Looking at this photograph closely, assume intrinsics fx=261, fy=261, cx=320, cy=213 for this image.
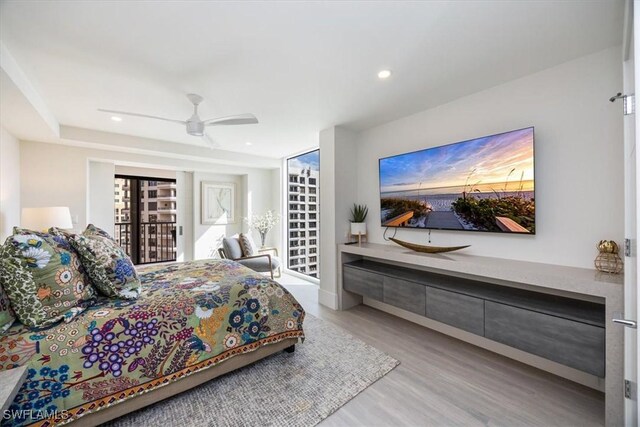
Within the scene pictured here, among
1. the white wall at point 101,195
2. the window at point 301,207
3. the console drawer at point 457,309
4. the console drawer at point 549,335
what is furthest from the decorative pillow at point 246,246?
the console drawer at point 549,335

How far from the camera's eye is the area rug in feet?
5.49

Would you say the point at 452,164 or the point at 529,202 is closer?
the point at 529,202

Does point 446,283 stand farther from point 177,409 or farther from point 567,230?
point 177,409

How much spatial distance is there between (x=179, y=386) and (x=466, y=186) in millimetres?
2938

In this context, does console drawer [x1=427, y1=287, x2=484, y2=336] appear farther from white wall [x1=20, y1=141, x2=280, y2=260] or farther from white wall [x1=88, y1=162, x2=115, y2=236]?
white wall [x1=88, y1=162, x2=115, y2=236]

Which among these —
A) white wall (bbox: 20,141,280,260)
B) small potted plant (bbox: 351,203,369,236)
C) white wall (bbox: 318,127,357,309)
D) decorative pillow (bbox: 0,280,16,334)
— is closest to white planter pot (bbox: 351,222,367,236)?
small potted plant (bbox: 351,203,369,236)

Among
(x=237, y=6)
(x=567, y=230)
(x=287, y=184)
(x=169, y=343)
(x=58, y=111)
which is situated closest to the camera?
(x=237, y=6)

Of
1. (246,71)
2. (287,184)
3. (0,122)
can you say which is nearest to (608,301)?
(246,71)

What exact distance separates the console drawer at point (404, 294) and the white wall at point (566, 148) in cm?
68

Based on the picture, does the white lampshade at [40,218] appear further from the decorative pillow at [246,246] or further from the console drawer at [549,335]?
the console drawer at [549,335]

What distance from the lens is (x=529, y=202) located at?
87.1 inches

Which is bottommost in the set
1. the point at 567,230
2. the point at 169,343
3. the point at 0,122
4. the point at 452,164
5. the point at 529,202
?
the point at 169,343

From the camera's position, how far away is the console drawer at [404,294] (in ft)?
8.58

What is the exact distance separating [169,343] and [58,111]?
310 centimetres
